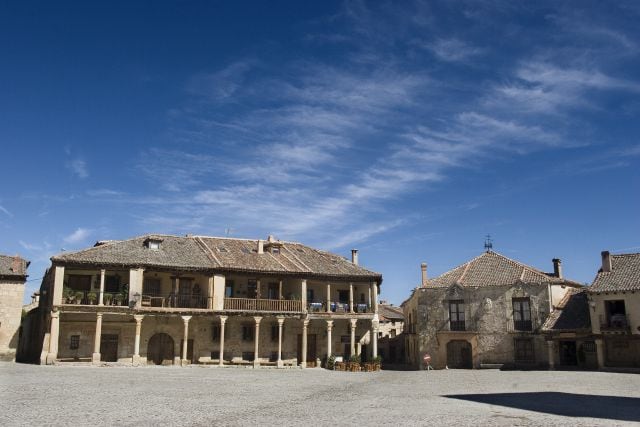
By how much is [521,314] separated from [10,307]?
109 feet

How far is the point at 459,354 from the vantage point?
41.3 m

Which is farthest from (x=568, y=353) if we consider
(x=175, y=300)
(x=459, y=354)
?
(x=175, y=300)

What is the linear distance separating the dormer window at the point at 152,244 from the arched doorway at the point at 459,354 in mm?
21172

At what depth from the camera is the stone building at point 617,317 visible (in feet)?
114

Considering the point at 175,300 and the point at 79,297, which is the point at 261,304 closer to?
the point at 175,300

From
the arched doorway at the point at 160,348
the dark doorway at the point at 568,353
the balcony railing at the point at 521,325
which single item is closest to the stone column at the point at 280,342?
the arched doorway at the point at 160,348

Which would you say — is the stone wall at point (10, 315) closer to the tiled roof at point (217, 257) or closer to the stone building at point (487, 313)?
the tiled roof at point (217, 257)

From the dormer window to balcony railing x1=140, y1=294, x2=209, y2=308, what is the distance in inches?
125

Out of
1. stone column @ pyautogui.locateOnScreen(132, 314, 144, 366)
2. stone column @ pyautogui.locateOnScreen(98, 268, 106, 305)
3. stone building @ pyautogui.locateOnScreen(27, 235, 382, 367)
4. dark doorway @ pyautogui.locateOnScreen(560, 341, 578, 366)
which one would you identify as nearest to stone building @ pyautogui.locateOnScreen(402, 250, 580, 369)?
dark doorway @ pyautogui.locateOnScreen(560, 341, 578, 366)

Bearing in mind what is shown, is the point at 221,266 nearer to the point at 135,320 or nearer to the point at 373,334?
the point at 135,320

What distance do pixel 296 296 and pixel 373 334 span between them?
6029mm

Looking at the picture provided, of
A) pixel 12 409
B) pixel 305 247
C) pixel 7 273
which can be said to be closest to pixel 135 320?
pixel 7 273

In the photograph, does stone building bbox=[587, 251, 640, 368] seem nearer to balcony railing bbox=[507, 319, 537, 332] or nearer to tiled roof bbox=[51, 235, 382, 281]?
balcony railing bbox=[507, 319, 537, 332]

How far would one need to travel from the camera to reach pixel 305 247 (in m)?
46.5
